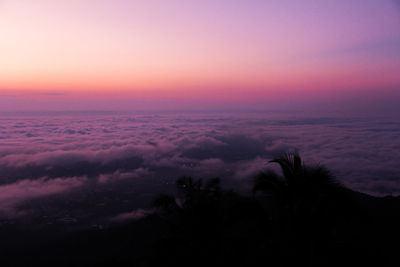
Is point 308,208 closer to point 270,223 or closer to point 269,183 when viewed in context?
point 269,183

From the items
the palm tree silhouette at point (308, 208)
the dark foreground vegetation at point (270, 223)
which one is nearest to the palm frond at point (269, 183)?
the dark foreground vegetation at point (270, 223)

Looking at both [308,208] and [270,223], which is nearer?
[308,208]

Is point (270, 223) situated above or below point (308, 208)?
below

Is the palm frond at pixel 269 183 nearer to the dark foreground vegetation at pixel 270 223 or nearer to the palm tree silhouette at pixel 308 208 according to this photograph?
the dark foreground vegetation at pixel 270 223

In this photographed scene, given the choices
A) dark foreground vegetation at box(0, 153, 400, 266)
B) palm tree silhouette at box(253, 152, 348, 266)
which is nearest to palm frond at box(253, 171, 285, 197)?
dark foreground vegetation at box(0, 153, 400, 266)

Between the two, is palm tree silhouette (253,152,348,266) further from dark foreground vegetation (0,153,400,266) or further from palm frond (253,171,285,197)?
palm frond (253,171,285,197)

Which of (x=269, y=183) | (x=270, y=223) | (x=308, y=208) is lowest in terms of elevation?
(x=270, y=223)

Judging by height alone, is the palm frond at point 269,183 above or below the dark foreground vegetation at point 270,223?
above

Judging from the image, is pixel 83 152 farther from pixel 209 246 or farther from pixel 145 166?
pixel 209 246

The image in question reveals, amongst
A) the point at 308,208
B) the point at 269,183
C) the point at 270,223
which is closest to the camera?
the point at 308,208

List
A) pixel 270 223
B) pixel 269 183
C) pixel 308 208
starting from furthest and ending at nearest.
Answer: pixel 270 223
pixel 269 183
pixel 308 208

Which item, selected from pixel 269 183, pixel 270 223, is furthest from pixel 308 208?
pixel 270 223
